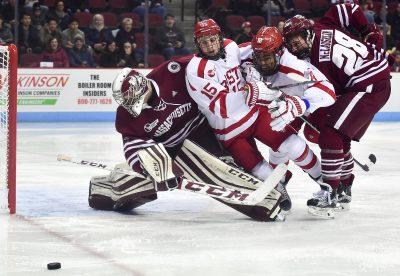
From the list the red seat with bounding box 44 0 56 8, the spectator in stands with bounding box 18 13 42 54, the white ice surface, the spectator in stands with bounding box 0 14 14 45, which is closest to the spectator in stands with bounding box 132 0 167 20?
the red seat with bounding box 44 0 56 8

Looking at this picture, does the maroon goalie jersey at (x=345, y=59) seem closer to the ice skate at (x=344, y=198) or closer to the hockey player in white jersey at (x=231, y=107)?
the hockey player in white jersey at (x=231, y=107)

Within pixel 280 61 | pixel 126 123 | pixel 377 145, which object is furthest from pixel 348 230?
pixel 377 145

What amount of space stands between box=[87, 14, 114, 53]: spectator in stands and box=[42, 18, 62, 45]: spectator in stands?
14.4 inches

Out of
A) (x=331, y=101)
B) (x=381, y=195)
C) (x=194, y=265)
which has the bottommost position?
(x=381, y=195)

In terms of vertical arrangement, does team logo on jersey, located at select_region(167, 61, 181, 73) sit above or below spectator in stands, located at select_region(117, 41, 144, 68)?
above

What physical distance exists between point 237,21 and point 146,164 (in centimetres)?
658

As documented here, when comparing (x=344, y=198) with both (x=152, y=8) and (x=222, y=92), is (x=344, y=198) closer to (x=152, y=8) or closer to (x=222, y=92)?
(x=222, y=92)

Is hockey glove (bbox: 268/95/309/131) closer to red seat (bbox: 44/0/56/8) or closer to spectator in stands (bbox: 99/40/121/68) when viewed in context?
spectator in stands (bbox: 99/40/121/68)

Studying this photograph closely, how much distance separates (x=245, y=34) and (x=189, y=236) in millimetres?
6576

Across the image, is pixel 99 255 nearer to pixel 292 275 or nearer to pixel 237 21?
pixel 292 275

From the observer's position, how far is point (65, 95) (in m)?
9.58

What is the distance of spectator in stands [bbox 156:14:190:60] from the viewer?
997 centimetres

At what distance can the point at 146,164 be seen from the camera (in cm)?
396

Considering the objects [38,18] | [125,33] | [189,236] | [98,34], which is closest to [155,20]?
[125,33]
